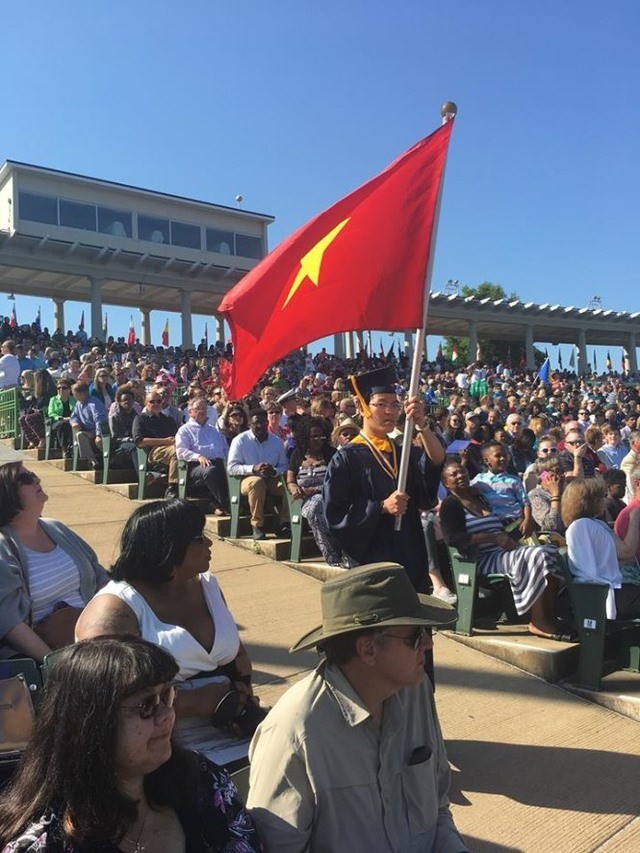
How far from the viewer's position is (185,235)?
1531 inches

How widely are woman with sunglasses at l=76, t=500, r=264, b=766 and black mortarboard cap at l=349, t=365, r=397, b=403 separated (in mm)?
1203

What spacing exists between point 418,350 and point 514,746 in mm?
2144

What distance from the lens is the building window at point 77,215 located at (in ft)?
114

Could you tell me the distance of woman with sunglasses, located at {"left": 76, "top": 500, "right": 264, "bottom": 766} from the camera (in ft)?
8.84

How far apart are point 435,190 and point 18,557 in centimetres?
301

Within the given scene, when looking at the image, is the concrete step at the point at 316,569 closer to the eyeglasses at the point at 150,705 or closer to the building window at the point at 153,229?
the eyeglasses at the point at 150,705

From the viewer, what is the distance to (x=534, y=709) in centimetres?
421


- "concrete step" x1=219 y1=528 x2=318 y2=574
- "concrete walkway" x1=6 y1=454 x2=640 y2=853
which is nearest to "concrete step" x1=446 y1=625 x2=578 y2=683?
"concrete walkway" x1=6 y1=454 x2=640 y2=853

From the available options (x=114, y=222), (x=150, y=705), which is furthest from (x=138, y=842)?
(x=114, y=222)

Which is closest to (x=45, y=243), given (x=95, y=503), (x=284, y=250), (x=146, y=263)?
(x=146, y=263)

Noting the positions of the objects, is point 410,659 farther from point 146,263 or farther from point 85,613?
point 146,263

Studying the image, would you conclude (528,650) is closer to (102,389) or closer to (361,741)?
(361,741)

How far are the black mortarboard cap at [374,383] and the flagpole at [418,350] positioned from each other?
114 millimetres

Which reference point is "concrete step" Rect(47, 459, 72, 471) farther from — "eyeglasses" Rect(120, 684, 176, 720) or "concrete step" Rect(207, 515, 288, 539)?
"eyeglasses" Rect(120, 684, 176, 720)
